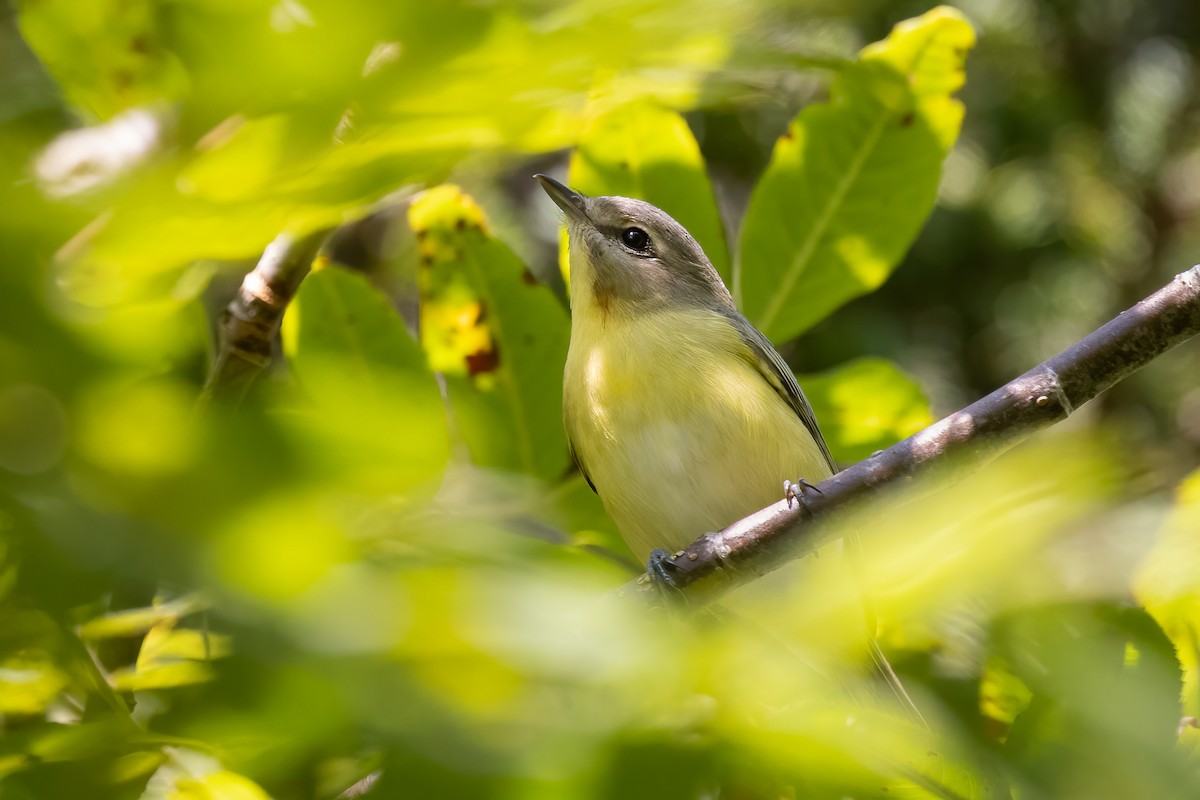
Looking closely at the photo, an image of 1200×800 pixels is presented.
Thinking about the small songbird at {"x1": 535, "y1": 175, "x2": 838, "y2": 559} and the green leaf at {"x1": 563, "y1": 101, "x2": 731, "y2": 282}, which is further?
the small songbird at {"x1": 535, "y1": 175, "x2": 838, "y2": 559}

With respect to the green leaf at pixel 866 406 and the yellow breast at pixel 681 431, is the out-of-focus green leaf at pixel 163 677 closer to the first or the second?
the green leaf at pixel 866 406

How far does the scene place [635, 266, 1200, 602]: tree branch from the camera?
6.47 feet

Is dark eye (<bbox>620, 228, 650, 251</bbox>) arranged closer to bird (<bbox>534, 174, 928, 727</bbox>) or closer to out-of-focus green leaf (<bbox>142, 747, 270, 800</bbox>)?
bird (<bbox>534, 174, 928, 727</bbox>)

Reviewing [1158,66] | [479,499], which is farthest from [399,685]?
[1158,66]

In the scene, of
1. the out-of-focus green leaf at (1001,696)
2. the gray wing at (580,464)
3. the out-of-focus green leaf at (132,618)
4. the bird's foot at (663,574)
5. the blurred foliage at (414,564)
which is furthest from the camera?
the gray wing at (580,464)

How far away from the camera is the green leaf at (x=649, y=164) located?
292 cm

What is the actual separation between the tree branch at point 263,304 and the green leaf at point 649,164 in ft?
2.42

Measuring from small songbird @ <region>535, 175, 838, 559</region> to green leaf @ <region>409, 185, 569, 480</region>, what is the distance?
2.08ft

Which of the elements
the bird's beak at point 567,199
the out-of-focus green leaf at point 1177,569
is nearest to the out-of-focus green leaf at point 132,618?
the out-of-focus green leaf at point 1177,569

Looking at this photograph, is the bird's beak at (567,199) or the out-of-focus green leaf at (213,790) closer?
the out-of-focus green leaf at (213,790)

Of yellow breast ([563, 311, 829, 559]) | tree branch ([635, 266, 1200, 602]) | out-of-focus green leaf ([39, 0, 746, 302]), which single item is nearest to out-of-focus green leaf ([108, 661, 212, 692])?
out-of-focus green leaf ([39, 0, 746, 302])

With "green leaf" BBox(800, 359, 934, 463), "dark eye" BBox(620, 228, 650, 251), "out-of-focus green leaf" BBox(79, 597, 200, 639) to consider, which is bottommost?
"dark eye" BBox(620, 228, 650, 251)

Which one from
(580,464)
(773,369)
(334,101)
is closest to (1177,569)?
(334,101)

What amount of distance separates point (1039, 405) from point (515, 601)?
158cm
